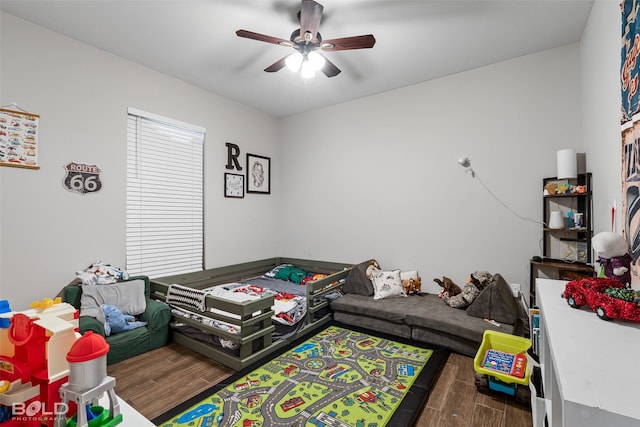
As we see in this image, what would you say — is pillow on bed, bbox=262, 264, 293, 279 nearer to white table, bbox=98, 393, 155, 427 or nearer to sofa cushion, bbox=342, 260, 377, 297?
sofa cushion, bbox=342, 260, 377, 297

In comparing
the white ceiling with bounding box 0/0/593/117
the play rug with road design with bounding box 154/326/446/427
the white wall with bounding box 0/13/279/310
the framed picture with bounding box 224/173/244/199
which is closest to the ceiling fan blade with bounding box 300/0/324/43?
the white ceiling with bounding box 0/0/593/117

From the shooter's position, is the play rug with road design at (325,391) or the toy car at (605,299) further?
the play rug with road design at (325,391)

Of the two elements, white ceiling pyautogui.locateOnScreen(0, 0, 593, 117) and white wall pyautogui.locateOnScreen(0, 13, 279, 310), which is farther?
white wall pyautogui.locateOnScreen(0, 13, 279, 310)

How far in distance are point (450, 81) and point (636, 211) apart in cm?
254

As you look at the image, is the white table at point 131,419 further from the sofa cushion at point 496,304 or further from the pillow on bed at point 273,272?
the pillow on bed at point 273,272

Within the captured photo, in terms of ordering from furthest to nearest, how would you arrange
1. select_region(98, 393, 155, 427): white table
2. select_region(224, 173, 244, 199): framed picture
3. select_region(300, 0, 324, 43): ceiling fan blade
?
select_region(224, 173, 244, 199): framed picture < select_region(300, 0, 324, 43): ceiling fan blade < select_region(98, 393, 155, 427): white table

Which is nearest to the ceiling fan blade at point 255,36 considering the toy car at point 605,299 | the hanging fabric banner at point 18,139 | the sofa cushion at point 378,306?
the hanging fabric banner at point 18,139

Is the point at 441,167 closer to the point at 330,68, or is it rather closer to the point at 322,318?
the point at 330,68

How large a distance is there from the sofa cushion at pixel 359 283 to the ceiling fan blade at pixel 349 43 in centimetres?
238

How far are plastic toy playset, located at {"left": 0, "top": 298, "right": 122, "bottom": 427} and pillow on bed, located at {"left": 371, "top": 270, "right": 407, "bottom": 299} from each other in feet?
9.18

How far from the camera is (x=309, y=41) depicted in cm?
222

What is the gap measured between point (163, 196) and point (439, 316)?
10.6 ft

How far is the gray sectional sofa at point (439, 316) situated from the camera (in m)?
2.49

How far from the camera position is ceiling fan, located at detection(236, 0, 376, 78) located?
2.04 meters
